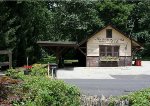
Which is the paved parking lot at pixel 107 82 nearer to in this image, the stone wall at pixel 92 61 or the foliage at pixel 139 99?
the foliage at pixel 139 99

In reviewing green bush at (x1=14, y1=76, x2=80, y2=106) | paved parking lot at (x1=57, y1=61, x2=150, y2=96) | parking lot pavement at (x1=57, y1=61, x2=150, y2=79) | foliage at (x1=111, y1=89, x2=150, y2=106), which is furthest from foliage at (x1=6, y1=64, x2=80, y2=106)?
parking lot pavement at (x1=57, y1=61, x2=150, y2=79)

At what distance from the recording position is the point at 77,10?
56906 millimetres

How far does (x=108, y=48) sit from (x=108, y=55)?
790mm

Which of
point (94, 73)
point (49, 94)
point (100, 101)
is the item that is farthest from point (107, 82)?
point (49, 94)

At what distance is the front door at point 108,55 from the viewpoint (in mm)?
43838

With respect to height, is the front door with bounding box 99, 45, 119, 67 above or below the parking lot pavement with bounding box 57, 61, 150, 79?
above

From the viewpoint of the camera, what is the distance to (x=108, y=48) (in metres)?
44.5

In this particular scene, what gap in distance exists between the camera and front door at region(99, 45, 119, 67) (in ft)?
144

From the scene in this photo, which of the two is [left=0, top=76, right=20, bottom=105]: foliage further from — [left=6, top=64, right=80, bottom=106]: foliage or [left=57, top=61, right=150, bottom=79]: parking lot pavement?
[left=57, top=61, right=150, bottom=79]: parking lot pavement

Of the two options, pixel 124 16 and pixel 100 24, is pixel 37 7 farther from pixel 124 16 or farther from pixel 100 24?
pixel 124 16

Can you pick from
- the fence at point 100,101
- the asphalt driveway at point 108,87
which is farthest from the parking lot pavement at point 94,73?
the fence at point 100,101

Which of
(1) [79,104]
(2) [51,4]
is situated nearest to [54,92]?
(1) [79,104]

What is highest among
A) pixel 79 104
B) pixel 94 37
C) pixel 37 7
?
pixel 37 7

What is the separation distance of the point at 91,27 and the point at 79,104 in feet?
157
